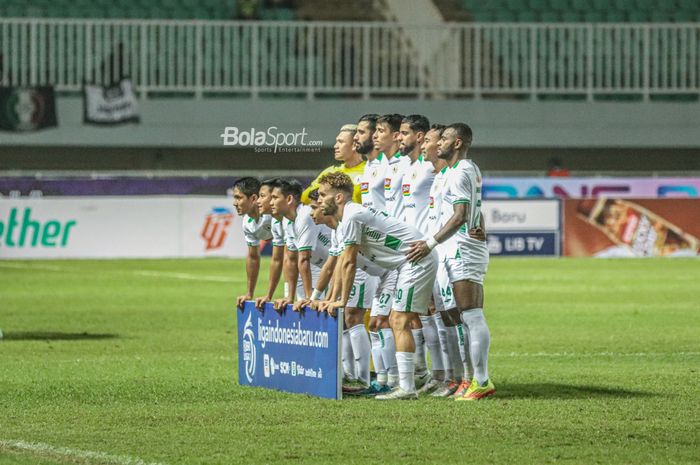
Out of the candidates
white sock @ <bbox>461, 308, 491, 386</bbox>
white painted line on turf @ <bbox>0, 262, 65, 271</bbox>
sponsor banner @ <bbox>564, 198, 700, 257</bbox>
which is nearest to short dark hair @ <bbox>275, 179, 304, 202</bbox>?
white sock @ <bbox>461, 308, 491, 386</bbox>

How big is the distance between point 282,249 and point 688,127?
24.2 m

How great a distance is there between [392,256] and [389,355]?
37.5 inches

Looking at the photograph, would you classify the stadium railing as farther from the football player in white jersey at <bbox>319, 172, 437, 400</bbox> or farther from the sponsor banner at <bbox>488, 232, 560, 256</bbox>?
the football player in white jersey at <bbox>319, 172, 437, 400</bbox>

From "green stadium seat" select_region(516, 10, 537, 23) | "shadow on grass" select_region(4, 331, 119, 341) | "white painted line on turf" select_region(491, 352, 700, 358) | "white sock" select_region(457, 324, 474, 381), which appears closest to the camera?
"white sock" select_region(457, 324, 474, 381)

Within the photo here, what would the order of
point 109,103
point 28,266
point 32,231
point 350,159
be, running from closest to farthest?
point 350,159 → point 28,266 → point 32,231 → point 109,103

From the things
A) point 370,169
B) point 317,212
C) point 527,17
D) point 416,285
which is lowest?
point 416,285

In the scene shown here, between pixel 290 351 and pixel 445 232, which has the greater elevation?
pixel 445 232

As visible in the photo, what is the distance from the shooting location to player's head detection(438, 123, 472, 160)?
11.2 metres

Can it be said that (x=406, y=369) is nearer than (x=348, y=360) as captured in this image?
Yes

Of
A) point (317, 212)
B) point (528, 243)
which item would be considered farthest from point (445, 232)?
point (528, 243)

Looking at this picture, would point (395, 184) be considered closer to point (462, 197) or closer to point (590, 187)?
point (462, 197)

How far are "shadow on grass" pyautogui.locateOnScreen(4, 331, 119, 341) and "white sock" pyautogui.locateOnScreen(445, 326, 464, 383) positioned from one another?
6.11 m

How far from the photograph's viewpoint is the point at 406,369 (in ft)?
36.4

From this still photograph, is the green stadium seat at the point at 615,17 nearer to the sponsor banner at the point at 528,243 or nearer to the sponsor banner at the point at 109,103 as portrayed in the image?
the sponsor banner at the point at 528,243
